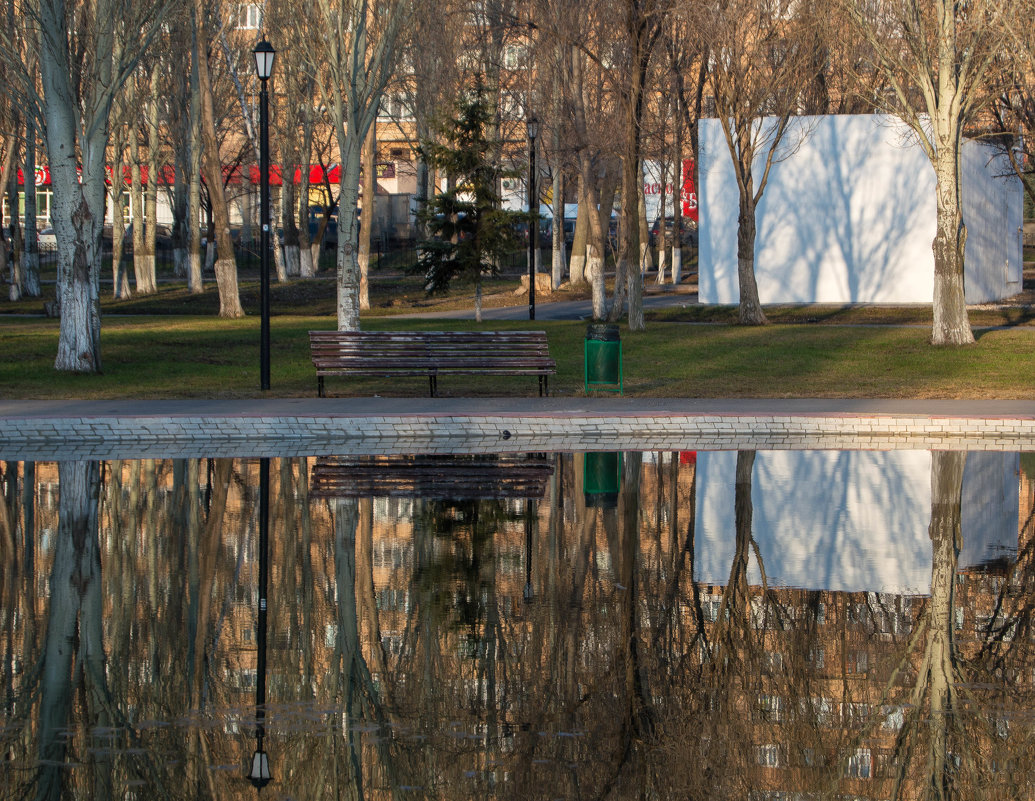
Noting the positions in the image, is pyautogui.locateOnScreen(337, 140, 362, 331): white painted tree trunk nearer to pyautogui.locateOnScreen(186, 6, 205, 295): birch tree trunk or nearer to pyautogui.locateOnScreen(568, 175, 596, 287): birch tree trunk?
pyautogui.locateOnScreen(186, 6, 205, 295): birch tree trunk

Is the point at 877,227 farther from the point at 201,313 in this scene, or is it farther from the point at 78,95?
the point at 78,95

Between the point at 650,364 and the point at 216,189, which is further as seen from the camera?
the point at 216,189

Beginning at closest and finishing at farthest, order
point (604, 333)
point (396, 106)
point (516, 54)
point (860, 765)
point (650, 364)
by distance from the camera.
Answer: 1. point (860, 765)
2. point (604, 333)
3. point (650, 364)
4. point (516, 54)
5. point (396, 106)

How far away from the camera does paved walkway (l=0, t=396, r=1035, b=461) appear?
50.2 feet

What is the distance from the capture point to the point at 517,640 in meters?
7.44

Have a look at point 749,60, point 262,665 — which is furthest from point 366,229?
point 262,665

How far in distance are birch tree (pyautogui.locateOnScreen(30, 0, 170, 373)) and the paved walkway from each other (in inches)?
195

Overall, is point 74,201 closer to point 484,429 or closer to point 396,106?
point 484,429

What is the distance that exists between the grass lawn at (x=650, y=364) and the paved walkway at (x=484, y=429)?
276cm

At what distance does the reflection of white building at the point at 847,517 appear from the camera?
356 inches

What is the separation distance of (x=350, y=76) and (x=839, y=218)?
21485mm

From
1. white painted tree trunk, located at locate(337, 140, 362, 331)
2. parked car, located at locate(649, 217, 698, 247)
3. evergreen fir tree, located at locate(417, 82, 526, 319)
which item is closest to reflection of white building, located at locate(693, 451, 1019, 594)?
white painted tree trunk, located at locate(337, 140, 362, 331)

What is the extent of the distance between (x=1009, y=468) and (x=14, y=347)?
1915 cm

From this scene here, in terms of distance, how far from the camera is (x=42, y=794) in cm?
524
